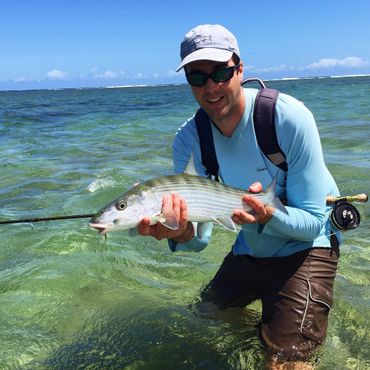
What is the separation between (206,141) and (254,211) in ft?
2.72

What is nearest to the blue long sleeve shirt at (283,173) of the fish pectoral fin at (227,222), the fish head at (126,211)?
the fish pectoral fin at (227,222)

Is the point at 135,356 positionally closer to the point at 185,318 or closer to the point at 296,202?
the point at 185,318

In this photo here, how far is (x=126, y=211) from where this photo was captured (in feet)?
10.7

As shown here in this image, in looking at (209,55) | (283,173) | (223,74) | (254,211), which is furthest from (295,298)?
(209,55)

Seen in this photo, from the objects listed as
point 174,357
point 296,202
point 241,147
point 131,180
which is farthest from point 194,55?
point 131,180

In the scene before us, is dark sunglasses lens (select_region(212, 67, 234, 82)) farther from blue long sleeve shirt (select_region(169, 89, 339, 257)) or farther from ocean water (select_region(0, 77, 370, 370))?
ocean water (select_region(0, 77, 370, 370))

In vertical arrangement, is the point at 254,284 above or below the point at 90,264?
above

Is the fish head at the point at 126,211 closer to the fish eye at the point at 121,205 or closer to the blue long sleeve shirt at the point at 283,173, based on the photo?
the fish eye at the point at 121,205

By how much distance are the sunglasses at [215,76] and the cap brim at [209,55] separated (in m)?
0.10

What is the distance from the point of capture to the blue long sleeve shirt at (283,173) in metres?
3.67

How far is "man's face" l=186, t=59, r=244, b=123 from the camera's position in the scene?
12.1ft

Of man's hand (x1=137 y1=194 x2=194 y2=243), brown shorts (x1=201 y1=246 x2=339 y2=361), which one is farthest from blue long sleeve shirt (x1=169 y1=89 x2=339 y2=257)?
man's hand (x1=137 y1=194 x2=194 y2=243)

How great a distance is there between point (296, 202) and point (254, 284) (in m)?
0.97

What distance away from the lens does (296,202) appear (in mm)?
3832
